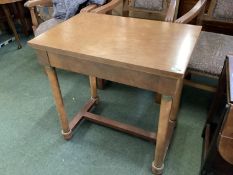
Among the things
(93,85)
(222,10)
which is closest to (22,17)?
(93,85)

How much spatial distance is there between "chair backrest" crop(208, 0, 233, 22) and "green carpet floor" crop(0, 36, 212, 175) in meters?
0.60

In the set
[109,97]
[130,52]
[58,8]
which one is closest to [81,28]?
[130,52]

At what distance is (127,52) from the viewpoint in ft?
2.94

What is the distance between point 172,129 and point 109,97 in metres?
0.60

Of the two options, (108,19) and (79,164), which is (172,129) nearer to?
(79,164)

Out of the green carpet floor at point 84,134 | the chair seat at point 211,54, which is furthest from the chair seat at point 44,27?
the chair seat at point 211,54

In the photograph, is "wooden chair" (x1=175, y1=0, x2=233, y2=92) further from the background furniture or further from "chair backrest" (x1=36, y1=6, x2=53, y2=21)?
"chair backrest" (x1=36, y1=6, x2=53, y2=21)

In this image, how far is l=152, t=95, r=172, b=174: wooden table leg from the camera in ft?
2.90

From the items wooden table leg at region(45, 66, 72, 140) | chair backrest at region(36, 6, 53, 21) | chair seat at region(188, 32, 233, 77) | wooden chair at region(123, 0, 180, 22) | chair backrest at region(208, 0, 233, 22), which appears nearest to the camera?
wooden table leg at region(45, 66, 72, 140)

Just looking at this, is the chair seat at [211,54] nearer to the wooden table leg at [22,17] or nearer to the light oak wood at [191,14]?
the light oak wood at [191,14]

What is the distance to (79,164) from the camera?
Result: 1265mm

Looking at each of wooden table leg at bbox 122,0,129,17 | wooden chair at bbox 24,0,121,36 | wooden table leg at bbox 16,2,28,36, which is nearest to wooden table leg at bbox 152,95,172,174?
wooden chair at bbox 24,0,121,36

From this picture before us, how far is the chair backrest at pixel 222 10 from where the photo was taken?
1.52m

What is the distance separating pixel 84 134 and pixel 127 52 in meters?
0.77
